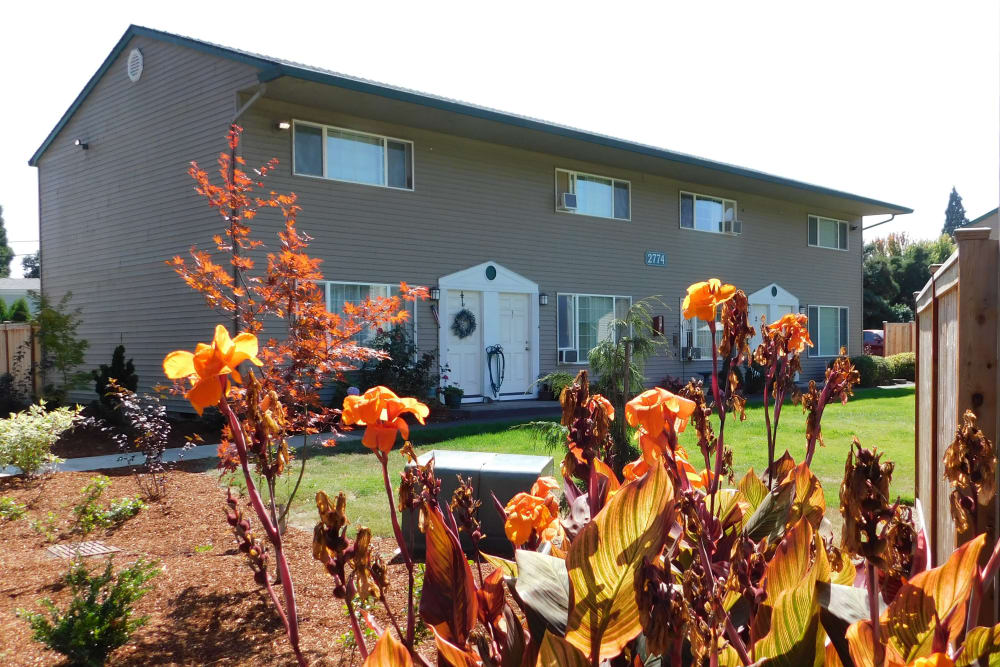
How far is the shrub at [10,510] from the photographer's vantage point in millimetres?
5898

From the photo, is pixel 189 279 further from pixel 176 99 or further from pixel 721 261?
pixel 721 261

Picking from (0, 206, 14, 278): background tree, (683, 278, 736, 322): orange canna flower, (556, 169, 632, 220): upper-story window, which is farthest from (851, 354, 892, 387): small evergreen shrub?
(0, 206, 14, 278): background tree

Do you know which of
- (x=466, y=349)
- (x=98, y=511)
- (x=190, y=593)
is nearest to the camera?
(x=190, y=593)

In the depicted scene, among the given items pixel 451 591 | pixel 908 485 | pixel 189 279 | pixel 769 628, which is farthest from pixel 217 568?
pixel 908 485

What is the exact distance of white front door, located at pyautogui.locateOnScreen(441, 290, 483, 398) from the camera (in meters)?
14.1

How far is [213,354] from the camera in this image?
108 centimetres

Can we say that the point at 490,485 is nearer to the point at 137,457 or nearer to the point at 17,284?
the point at 137,457

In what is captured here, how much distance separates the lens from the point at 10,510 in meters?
5.95

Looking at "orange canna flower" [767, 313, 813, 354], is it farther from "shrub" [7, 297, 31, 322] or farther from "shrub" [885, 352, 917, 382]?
Result: "shrub" [885, 352, 917, 382]

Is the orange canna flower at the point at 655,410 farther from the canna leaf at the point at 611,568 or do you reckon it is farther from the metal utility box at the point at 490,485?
the metal utility box at the point at 490,485

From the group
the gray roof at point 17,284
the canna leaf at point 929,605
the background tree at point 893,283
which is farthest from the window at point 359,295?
the background tree at point 893,283

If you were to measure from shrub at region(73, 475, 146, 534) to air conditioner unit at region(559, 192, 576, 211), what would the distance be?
1147cm

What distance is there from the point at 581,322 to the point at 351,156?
242 inches

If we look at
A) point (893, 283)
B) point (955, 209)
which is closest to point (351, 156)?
point (893, 283)
